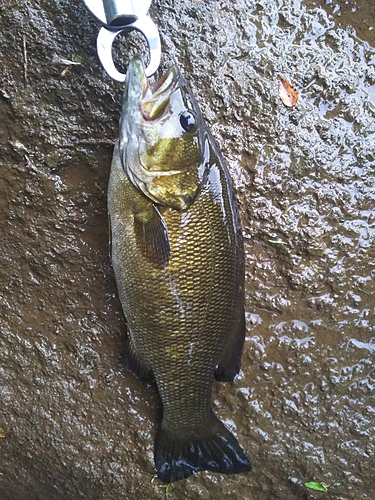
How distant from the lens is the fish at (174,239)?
2.02m

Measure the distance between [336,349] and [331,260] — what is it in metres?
0.43

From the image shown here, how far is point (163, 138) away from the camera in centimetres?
202

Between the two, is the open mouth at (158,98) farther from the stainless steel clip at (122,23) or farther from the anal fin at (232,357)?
the anal fin at (232,357)

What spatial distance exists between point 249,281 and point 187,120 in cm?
89

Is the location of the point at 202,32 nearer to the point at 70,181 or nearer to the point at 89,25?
the point at 89,25

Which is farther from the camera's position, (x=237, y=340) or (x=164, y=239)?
(x=237, y=340)

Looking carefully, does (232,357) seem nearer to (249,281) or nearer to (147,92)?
(249,281)

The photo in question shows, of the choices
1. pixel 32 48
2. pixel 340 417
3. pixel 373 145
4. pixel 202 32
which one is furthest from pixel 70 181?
pixel 340 417

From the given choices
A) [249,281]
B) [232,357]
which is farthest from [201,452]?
[249,281]

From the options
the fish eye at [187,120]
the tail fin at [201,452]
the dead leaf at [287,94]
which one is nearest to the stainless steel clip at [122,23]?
the fish eye at [187,120]

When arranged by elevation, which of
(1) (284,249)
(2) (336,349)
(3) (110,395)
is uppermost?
(1) (284,249)

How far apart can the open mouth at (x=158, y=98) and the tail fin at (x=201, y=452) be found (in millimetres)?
1309

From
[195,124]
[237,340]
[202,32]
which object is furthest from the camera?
[202,32]

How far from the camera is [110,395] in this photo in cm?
258
